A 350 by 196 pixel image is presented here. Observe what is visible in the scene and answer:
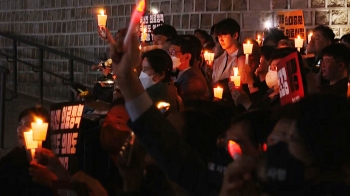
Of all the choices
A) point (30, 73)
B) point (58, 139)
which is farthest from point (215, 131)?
point (30, 73)

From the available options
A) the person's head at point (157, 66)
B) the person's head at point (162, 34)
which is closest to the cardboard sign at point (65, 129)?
the person's head at point (157, 66)

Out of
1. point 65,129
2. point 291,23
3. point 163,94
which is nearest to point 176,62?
point 163,94

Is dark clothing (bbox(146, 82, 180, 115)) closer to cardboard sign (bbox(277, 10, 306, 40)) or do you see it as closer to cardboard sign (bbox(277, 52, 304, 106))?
cardboard sign (bbox(277, 52, 304, 106))

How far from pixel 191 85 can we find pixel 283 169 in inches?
155

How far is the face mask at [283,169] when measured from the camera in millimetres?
2057

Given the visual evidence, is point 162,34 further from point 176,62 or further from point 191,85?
point 191,85

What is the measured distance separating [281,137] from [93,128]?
3.45m

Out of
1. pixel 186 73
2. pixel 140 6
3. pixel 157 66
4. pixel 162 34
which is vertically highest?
pixel 140 6

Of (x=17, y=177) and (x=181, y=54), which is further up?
(x=181, y=54)

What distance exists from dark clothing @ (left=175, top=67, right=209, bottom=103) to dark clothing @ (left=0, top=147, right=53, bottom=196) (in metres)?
1.57

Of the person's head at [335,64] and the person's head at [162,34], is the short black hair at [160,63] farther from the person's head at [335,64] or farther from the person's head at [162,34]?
the person's head at [162,34]

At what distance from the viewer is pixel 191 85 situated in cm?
598

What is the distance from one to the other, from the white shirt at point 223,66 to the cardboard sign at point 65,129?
3.02 metres

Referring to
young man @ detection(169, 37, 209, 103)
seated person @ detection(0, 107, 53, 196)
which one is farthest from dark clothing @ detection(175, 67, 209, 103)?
seated person @ detection(0, 107, 53, 196)
